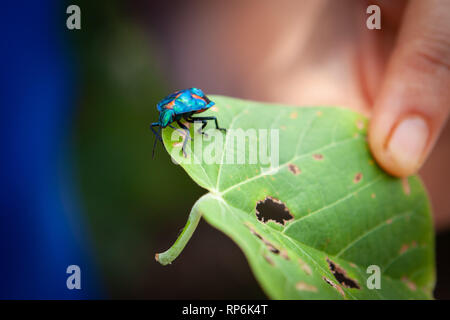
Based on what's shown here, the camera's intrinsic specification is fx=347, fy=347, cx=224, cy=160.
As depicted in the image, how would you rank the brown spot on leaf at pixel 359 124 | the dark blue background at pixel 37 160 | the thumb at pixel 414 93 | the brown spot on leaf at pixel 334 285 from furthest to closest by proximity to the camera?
1. the dark blue background at pixel 37 160
2. the brown spot on leaf at pixel 359 124
3. the thumb at pixel 414 93
4. the brown spot on leaf at pixel 334 285

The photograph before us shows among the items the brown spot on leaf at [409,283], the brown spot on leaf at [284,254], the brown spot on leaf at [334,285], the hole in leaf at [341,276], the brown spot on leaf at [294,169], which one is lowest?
the brown spot on leaf at [409,283]

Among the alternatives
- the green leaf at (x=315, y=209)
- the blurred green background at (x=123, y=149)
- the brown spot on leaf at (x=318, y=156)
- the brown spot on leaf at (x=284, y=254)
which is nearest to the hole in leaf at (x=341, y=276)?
the green leaf at (x=315, y=209)

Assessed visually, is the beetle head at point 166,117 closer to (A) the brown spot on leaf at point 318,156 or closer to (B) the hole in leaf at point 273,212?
(B) the hole in leaf at point 273,212

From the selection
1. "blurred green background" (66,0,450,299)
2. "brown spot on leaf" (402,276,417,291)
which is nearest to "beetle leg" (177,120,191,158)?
"brown spot on leaf" (402,276,417,291)

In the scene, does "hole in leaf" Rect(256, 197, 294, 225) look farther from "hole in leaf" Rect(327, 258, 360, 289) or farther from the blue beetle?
the blue beetle

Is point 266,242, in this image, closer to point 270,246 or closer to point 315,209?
point 270,246

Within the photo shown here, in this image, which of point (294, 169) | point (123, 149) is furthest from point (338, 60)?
point (123, 149)
